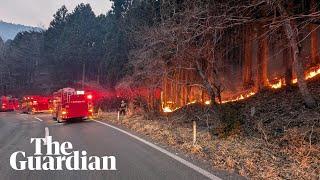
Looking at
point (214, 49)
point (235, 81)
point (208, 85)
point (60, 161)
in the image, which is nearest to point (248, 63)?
point (235, 81)

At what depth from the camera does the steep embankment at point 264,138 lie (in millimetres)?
10148

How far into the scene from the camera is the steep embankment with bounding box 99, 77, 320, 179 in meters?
10.1

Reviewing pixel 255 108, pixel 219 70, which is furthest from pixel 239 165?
pixel 219 70

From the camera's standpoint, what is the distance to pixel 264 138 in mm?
14609

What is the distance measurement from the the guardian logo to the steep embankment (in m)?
2.54

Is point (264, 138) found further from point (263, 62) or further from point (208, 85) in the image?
point (208, 85)

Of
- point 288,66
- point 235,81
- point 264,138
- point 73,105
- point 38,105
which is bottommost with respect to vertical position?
point 38,105

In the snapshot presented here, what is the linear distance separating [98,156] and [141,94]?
2871 centimetres

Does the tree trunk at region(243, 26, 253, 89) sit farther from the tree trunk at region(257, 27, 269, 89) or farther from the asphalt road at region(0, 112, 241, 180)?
the asphalt road at region(0, 112, 241, 180)

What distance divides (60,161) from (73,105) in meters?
18.9

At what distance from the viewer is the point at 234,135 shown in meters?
15.5

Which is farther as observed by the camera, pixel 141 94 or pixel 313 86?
pixel 141 94

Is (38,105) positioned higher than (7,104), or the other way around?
(38,105)

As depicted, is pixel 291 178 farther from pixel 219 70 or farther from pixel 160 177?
pixel 219 70
